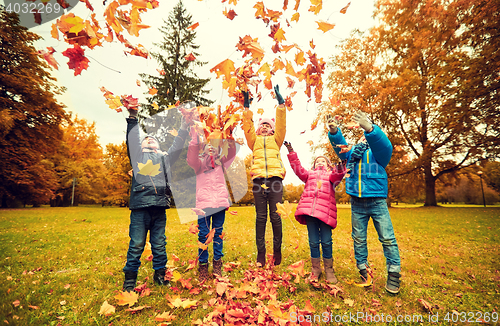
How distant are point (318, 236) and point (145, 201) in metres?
2.37

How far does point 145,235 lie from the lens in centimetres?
266

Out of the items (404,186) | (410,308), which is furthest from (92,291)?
(404,186)

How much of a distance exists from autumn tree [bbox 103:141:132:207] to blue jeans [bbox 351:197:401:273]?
22880 millimetres

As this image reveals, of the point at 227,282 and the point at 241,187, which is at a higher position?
the point at 241,187

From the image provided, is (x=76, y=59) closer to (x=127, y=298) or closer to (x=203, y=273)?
(x=127, y=298)

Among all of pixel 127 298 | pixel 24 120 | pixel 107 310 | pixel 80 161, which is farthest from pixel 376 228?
pixel 80 161

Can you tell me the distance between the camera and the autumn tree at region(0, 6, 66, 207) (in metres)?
7.55

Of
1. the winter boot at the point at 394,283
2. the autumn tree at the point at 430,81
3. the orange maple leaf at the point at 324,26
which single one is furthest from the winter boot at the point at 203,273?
the autumn tree at the point at 430,81

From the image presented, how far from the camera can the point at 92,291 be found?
2.66m

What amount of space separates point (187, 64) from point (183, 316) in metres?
17.3

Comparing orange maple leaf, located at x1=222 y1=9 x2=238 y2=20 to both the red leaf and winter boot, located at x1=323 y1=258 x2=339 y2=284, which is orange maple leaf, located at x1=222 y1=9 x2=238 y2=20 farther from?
winter boot, located at x1=323 y1=258 x2=339 y2=284

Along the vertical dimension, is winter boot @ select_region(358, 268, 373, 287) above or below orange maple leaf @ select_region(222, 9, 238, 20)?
below

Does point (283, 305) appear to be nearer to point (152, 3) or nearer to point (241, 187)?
point (241, 187)

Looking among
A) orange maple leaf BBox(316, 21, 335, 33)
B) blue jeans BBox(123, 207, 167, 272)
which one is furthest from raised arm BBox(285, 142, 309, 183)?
blue jeans BBox(123, 207, 167, 272)
